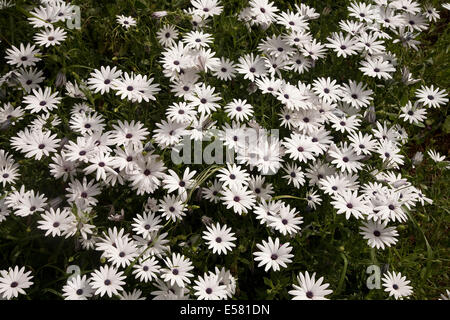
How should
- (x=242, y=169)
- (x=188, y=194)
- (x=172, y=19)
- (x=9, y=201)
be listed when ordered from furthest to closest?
(x=172, y=19) → (x=242, y=169) → (x=188, y=194) → (x=9, y=201)

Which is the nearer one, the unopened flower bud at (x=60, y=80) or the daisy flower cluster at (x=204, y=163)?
the daisy flower cluster at (x=204, y=163)

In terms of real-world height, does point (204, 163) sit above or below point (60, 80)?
below

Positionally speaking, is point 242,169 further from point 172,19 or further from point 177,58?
point 172,19

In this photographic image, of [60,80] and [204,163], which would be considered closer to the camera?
[204,163]

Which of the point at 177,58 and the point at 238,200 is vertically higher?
the point at 177,58

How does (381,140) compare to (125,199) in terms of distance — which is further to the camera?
(381,140)

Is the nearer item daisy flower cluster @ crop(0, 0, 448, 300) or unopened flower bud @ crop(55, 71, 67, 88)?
daisy flower cluster @ crop(0, 0, 448, 300)
